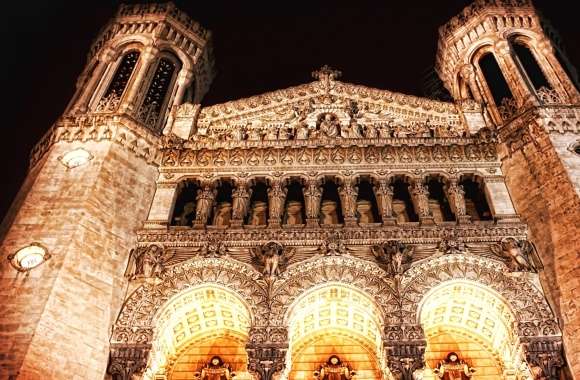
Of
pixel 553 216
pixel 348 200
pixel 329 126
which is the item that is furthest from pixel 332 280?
pixel 329 126

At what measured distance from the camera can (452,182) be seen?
19.2 m

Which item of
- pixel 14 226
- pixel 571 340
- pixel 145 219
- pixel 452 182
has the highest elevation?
pixel 452 182

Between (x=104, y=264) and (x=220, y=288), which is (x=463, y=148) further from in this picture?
(x=104, y=264)

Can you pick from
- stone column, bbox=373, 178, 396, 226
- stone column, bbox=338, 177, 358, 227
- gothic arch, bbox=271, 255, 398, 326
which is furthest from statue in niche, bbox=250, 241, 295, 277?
stone column, bbox=373, 178, 396, 226

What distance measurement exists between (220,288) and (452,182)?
8.40 m

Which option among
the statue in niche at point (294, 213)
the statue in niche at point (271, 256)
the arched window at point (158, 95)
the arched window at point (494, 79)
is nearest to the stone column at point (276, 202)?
the statue in niche at point (294, 213)

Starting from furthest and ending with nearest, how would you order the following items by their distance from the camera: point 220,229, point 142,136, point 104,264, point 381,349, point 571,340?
point 142,136
point 220,229
point 104,264
point 381,349
point 571,340

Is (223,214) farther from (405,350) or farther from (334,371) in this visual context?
(405,350)

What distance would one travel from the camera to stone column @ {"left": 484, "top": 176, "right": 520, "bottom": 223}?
697 inches

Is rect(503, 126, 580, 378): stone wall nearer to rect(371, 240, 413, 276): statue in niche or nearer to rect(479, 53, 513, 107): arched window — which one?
rect(371, 240, 413, 276): statue in niche

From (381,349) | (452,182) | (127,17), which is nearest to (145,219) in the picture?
(381,349)

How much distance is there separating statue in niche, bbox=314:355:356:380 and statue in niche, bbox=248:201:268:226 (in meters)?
4.92

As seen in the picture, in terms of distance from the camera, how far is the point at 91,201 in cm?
1722

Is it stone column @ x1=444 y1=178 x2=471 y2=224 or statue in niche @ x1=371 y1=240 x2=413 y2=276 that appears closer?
statue in niche @ x1=371 y1=240 x2=413 y2=276
